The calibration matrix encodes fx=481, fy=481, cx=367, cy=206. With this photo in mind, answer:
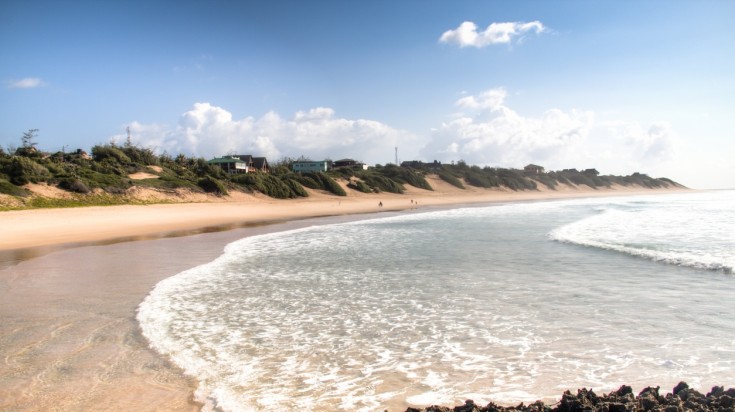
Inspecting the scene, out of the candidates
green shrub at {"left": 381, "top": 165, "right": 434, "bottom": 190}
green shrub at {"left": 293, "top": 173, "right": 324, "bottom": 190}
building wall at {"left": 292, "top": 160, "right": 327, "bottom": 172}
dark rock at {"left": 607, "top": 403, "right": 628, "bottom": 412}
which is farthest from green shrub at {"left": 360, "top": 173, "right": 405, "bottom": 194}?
dark rock at {"left": 607, "top": 403, "right": 628, "bottom": 412}

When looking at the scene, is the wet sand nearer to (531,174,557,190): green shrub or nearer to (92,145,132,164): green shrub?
(92,145,132,164): green shrub

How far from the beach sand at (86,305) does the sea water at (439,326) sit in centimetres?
42

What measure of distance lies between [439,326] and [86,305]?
596 cm

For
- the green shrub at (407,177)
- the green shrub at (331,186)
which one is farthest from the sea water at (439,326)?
the green shrub at (407,177)

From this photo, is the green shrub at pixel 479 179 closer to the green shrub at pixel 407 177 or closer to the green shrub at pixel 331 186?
the green shrub at pixel 407 177

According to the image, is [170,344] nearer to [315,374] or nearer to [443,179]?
[315,374]

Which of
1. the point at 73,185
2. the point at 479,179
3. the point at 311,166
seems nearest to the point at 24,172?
the point at 73,185

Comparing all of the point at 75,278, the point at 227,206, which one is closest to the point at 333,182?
the point at 227,206

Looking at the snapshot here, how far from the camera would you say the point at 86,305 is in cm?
820

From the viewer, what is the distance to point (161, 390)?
4773 millimetres

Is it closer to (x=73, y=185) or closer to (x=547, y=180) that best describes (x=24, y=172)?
(x=73, y=185)

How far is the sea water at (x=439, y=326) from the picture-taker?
4.89 m

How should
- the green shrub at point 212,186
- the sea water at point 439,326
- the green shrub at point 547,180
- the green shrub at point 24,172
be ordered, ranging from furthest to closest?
the green shrub at point 547,180 < the green shrub at point 212,186 < the green shrub at point 24,172 < the sea water at point 439,326

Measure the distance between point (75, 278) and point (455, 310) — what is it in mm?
8413
